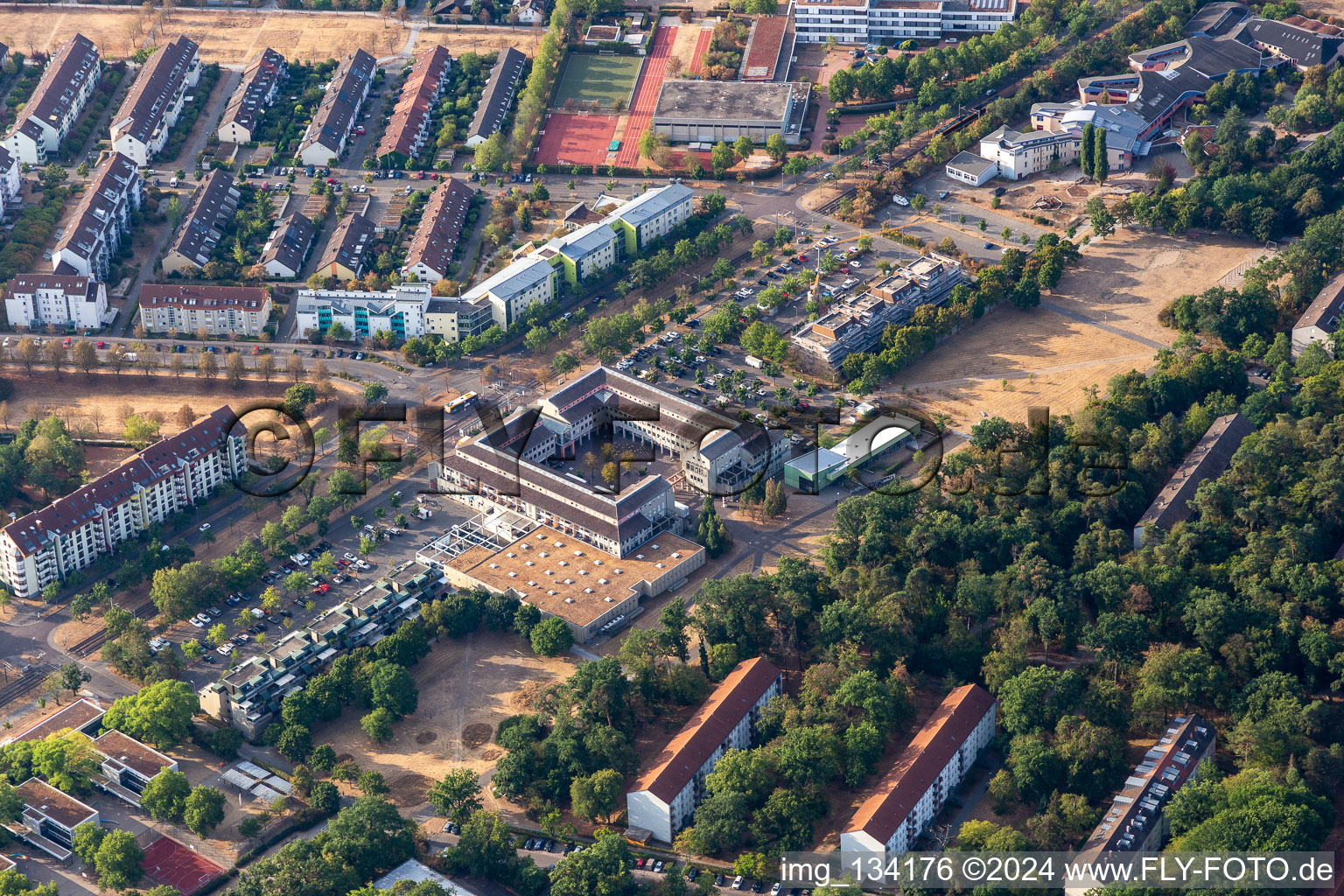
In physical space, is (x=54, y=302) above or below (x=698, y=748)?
above

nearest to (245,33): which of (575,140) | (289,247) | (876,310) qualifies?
(575,140)

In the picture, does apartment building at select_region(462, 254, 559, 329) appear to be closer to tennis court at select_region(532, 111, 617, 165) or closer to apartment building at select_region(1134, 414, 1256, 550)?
tennis court at select_region(532, 111, 617, 165)

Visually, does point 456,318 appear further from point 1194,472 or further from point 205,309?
point 1194,472

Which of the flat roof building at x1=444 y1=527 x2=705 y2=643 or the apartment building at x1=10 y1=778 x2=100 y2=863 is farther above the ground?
the flat roof building at x1=444 y1=527 x2=705 y2=643

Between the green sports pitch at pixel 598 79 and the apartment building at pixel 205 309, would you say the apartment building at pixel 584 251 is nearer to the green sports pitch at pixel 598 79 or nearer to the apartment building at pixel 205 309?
the apartment building at pixel 205 309

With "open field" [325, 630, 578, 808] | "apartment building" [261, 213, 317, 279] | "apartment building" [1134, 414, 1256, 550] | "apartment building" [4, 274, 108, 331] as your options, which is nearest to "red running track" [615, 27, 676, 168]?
"apartment building" [261, 213, 317, 279]

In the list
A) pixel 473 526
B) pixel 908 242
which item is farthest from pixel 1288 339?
pixel 473 526
